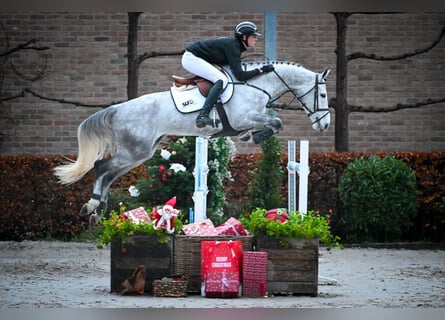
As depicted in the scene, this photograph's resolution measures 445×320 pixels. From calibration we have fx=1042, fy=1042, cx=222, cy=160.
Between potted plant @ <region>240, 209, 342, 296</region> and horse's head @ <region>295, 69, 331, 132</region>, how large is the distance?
116cm

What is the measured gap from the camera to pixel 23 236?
50.4 ft

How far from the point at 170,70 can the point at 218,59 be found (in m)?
6.34

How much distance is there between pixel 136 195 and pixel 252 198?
1.60 metres

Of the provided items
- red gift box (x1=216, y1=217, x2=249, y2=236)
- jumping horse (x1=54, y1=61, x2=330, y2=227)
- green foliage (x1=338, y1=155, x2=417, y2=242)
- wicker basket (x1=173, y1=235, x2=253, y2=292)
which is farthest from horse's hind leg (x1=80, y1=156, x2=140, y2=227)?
green foliage (x1=338, y1=155, x2=417, y2=242)

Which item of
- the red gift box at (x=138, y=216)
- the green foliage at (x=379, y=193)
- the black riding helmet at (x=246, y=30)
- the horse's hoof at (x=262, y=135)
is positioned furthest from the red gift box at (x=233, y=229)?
the green foliage at (x=379, y=193)

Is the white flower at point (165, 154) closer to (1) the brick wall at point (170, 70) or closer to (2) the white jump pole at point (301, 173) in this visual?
(1) the brick wall at point (170, 70)

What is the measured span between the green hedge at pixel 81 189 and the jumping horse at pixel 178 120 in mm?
4857

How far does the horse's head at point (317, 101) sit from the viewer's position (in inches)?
399

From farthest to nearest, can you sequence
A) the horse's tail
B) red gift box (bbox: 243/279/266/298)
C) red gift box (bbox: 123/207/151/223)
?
1. the horse's tail
2. red gift box (bbox: 123/207/151/223)
3. red gift box (bbox: 243/279/266/298)

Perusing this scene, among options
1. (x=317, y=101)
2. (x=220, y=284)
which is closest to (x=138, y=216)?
(x=220, y=284)

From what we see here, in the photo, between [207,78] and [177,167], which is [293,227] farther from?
[177,167]

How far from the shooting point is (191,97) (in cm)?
987

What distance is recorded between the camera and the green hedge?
15156 millimetres

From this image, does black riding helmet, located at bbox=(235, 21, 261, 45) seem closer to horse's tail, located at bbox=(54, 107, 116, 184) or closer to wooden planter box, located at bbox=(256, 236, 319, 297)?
horse's tail, located at bbox=(54, 107, 116, 184)
